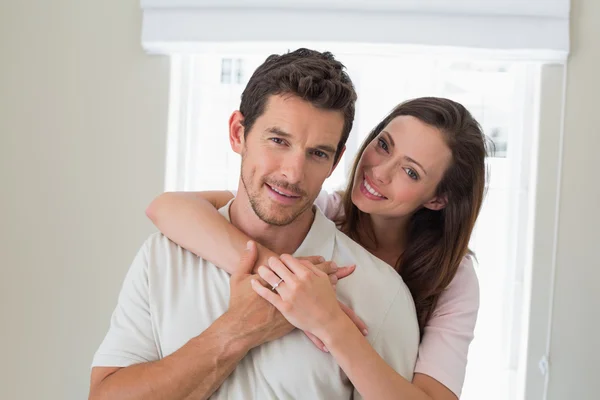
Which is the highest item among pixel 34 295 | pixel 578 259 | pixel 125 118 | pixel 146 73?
pixel 146 73

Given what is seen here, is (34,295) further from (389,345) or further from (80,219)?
(389,345)

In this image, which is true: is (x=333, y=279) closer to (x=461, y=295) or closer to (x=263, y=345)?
(x=263, y=345)

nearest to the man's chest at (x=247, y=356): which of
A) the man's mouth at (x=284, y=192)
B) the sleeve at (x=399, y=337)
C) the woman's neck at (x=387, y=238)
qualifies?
the sleeve at (x=399, y=337)

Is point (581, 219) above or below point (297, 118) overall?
below

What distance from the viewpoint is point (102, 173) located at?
2523 mm

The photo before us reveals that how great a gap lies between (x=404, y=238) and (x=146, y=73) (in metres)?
1.29

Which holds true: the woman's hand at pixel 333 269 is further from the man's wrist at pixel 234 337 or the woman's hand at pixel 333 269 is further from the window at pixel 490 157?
Answer: the window at pixel 490 157

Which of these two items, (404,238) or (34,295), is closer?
(404,238)

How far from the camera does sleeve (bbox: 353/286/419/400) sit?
139 cm

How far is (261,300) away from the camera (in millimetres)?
Result: 1238

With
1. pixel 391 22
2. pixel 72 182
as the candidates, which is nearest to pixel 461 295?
pixel 391 22

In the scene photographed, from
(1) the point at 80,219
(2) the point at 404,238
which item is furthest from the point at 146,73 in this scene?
(2) the point at 404,238

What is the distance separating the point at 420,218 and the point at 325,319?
0.81m

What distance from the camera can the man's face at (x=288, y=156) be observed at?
132cm
